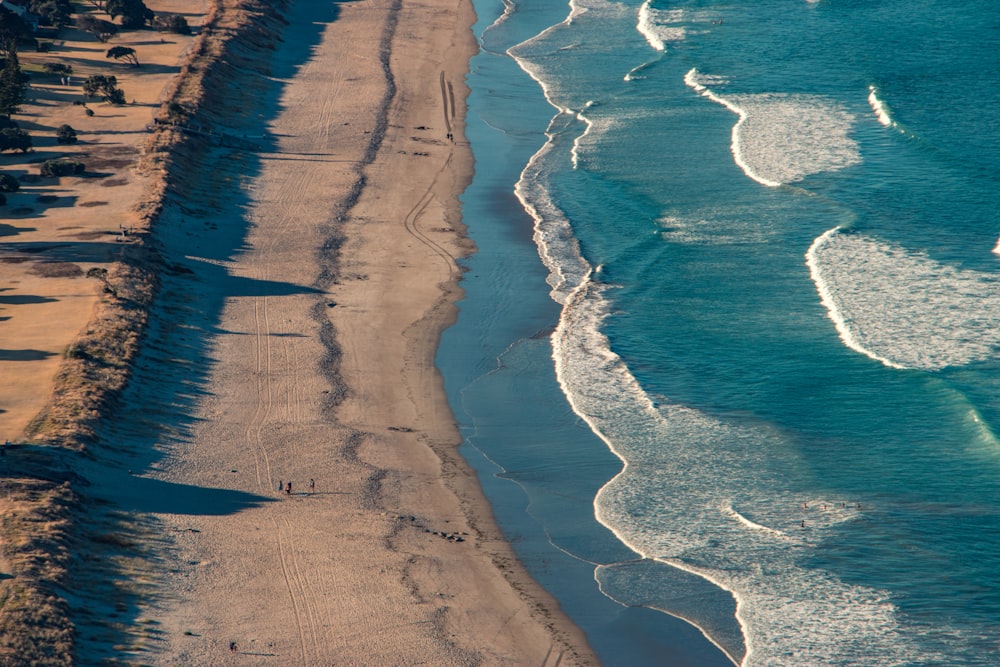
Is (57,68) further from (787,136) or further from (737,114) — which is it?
(787,136)

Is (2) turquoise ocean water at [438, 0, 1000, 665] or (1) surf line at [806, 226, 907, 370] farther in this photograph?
(1) surf line at [806, 226, 907, 370]

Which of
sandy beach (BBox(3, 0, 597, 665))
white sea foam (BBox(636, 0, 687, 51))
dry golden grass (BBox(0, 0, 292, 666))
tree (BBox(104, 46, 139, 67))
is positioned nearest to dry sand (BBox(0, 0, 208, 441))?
Result: tree (BBox(104, 46, 139, 67))

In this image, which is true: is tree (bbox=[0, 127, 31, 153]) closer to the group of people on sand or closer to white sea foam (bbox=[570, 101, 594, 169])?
white sea foam (bbox=[570, 101, 594, 169])

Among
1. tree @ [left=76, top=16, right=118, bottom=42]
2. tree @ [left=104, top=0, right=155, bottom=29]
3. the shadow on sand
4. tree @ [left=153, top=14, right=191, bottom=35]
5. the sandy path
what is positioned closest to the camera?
the shadow on sand

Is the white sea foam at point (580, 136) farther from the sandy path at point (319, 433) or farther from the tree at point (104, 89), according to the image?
the tree at point (104, 89)

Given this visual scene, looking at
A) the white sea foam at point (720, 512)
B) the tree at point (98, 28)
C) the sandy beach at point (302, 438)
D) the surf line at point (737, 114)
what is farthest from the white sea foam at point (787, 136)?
the tree at point (98, 28)

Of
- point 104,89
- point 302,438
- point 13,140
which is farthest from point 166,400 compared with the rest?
point 104,89

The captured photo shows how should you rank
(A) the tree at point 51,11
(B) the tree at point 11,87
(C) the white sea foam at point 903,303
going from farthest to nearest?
(A) the tree at point 51,11
(B) the tree at point 11,87
(C) the white sea foam at point 903,303
